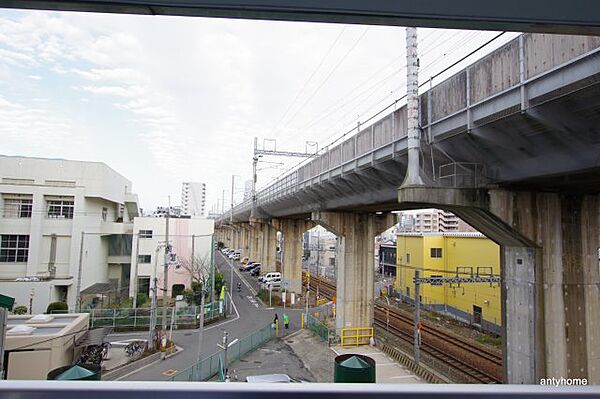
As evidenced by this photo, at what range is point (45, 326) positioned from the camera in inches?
468

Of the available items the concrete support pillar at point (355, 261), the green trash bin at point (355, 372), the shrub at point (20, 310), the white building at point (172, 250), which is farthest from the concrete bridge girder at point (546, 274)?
the shrub at point (20, 310)

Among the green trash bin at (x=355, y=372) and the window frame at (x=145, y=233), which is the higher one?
the window frame at (x=145, y=233)

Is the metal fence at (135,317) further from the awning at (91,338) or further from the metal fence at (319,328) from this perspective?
the metal fence at (319,328)

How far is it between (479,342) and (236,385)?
71.0 ft

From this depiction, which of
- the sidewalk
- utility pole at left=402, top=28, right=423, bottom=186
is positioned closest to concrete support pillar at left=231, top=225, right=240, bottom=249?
the sidewalk

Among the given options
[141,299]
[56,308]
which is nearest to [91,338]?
[56,308]

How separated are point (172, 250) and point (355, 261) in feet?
54.2

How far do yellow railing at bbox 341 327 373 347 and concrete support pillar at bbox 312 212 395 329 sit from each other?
40 centimetres

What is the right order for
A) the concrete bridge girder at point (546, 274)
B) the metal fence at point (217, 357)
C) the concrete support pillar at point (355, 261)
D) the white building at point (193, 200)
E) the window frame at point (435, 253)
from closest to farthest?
the concrete bridge girder at point (546, 274), the metal fence at point (217, 357), the concrete support pillar at point (355, 261), the window frame at point (435, 253), the white building at point (193, 200)

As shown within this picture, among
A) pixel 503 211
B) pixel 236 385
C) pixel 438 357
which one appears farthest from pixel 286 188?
pixel 236 385

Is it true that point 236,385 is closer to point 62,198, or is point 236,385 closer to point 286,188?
point 286,188

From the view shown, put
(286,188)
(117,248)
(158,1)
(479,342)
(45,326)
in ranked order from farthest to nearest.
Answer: (117,248)
(286,188)
(479,342)
(45,326)
(158,1)

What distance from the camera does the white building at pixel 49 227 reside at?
22.2 metres

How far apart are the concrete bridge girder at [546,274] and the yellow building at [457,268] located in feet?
43.9
